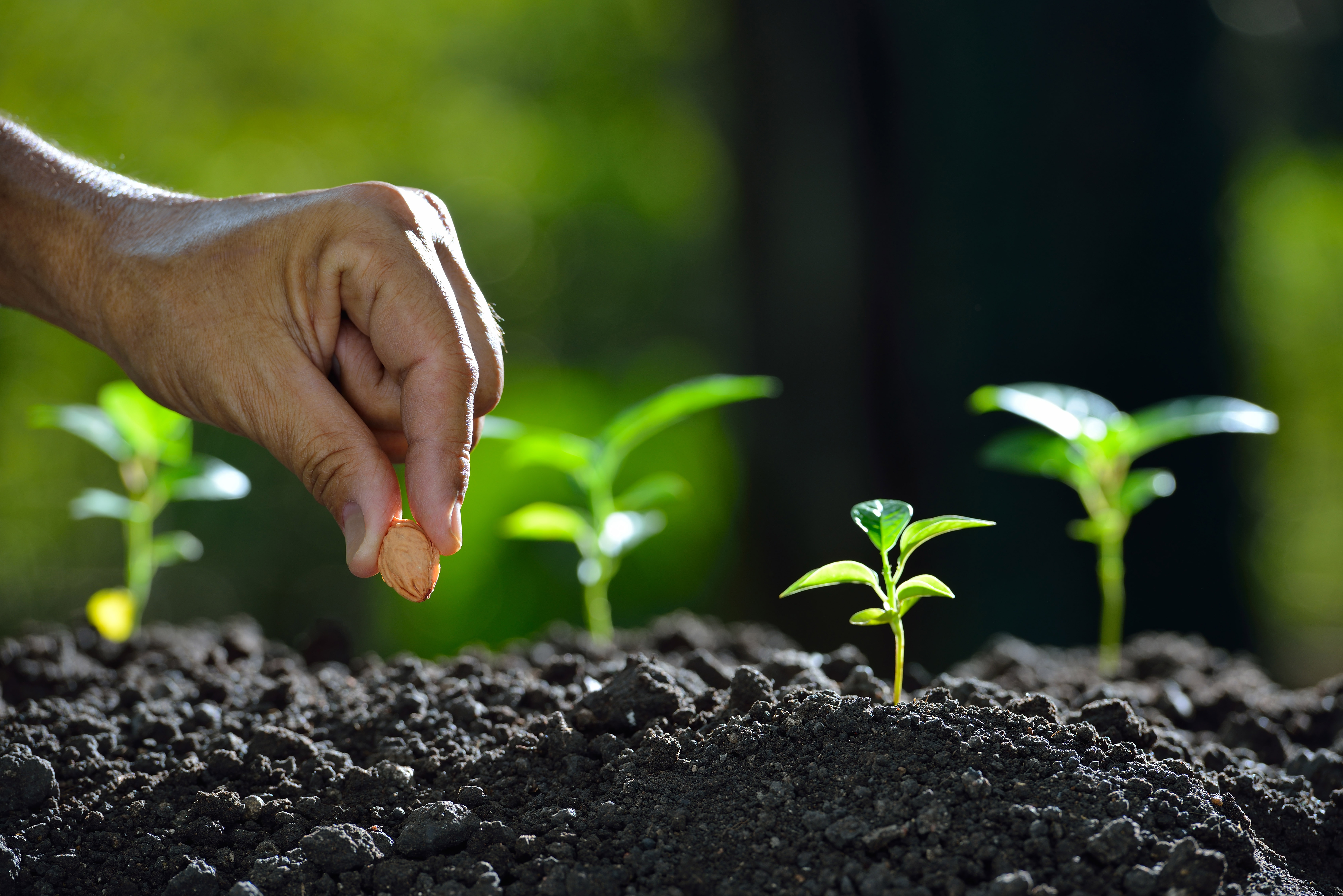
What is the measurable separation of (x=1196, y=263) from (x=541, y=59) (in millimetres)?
4718

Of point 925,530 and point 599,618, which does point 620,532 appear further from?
point 925,530

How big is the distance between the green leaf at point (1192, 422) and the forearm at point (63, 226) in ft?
5.62

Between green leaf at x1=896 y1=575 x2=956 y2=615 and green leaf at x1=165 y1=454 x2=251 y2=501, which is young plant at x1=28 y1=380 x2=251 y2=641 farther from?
green leaf at x1=896 y1=575 x2=956 y2=615

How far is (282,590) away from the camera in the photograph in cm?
539

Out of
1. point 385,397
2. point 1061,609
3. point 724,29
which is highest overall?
point 724,29

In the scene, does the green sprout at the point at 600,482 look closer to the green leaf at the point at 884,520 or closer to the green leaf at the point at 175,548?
the green leaf at the point at 884,520

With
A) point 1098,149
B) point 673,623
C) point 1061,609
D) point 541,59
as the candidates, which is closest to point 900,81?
point 1098,149

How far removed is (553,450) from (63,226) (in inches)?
34.8

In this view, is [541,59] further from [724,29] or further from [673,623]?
[673,623]

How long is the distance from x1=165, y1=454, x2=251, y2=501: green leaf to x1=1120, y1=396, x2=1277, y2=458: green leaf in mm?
1745

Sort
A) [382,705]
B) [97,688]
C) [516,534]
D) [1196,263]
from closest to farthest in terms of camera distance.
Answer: [382,705] → [97,688] → [516,534] → [1196,263]

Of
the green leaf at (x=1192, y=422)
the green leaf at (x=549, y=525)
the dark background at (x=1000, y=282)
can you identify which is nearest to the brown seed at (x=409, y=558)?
the green leaf at (x=549, y=525)

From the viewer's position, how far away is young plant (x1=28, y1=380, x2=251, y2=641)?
193 centimetres

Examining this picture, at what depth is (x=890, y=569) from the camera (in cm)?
121
